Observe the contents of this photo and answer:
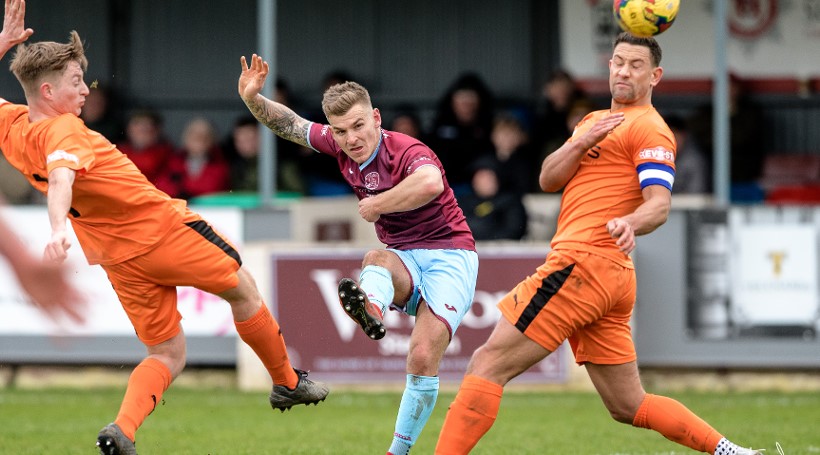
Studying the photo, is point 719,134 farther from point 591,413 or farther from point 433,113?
point 433,113

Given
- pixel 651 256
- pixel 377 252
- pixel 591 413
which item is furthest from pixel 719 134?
pixel 377 252

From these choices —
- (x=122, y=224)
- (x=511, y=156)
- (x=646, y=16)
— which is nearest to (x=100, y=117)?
(x=511, y=156)

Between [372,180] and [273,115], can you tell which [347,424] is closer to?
[273,115]

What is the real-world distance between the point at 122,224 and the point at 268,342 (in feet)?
3.32

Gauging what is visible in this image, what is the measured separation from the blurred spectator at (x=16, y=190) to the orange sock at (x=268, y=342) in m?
6.52

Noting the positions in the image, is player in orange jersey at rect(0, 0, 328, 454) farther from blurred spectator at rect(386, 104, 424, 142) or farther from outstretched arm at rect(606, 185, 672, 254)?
blurred spectator at rect(386, 104, 424, 142)

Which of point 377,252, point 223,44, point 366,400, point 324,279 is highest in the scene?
point 223,44

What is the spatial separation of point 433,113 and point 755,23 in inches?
147

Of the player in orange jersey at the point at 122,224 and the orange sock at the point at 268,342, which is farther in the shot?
the orange sock at the point at 268,342

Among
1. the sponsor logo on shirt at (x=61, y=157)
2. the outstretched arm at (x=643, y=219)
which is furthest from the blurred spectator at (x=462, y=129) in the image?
the sponsor logo on shirt at (x=61, y=157)

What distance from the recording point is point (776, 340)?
11688 millimetres

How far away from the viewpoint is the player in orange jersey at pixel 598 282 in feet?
21.1

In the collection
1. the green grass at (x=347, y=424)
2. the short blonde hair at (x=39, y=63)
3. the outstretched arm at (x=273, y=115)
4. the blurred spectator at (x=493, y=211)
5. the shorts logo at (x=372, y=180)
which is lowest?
the green grass at (x=347, y=424)

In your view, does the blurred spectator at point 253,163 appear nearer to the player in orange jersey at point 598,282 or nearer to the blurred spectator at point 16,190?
the blurred spectator at point 16,190
